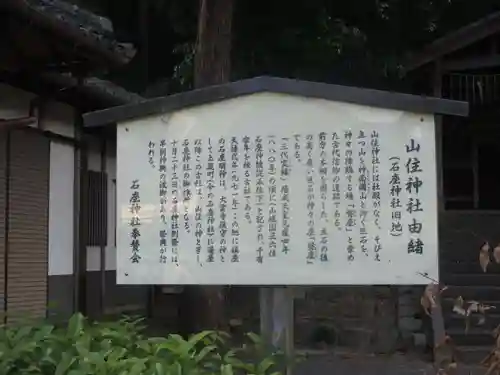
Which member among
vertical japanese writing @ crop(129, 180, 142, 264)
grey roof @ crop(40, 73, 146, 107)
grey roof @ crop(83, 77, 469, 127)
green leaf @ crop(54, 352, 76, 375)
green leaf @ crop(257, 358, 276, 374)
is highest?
grey roof @ crop(40, 73, 146, 107)

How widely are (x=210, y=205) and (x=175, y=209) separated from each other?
268 mm

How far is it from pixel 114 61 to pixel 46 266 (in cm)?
289

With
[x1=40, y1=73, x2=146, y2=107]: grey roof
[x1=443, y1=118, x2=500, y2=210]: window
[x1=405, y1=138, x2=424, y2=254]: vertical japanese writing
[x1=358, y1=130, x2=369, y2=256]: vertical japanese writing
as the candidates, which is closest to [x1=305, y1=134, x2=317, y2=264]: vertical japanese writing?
[x1=358, y1=130, x2=369, y2=256]: vertical japanese writing

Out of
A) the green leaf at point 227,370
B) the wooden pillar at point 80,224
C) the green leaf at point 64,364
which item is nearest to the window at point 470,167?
the wooden pillar at point 80,224

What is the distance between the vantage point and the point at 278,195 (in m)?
5.38

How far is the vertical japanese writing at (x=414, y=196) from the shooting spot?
16.8ft

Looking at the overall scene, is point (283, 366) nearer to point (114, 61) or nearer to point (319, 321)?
point (114, 61)

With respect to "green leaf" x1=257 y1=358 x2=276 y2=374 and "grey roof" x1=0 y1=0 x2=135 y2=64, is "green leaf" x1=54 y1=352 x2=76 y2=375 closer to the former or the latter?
"green leaf" x1=257 y1=358 x2=276 y2=374

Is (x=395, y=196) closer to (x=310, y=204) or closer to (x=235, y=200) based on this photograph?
(x=310, y=204)

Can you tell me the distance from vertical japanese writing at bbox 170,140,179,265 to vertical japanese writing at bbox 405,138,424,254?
160cm

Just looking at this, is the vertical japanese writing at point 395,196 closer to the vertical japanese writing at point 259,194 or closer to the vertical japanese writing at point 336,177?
the vertical japanese writing at point 336,177

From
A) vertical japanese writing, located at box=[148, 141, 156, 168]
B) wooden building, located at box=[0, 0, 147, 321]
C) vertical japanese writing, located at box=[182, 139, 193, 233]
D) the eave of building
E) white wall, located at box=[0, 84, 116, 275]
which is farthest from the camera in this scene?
the eave of building

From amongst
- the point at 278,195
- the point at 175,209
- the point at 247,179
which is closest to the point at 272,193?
the point at 278,195

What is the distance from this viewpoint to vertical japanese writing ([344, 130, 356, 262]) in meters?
5.20
